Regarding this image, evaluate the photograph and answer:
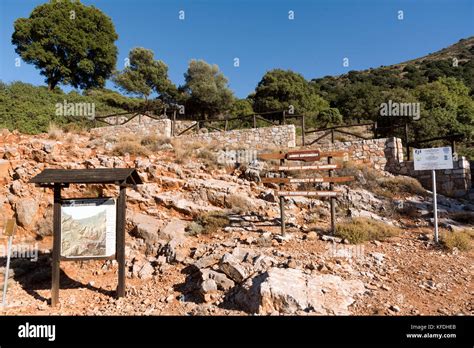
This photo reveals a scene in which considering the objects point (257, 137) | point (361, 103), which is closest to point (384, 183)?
point (257, 137)

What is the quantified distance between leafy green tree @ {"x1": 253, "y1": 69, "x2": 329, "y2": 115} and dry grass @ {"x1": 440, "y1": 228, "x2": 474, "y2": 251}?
2157cm

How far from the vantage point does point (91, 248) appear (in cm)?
522

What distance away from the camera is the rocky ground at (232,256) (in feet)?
14.7

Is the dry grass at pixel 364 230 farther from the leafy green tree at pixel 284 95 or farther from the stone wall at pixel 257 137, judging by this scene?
the leafy green tree at pixel 284 95

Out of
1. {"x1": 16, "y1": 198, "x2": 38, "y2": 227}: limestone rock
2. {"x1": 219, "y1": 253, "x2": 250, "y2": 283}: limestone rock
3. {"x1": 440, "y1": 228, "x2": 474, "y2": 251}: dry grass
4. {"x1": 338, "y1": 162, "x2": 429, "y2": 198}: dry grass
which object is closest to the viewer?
{"x1": 219, "y1": 253, "x2": 250, "y2": 283}: limestone rock

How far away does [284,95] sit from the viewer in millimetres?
28297

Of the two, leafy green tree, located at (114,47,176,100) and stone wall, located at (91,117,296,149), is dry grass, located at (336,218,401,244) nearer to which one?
stone wall, located at (91,117,296,149)

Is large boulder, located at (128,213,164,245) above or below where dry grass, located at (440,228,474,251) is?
above

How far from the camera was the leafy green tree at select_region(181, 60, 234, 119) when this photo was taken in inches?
1055

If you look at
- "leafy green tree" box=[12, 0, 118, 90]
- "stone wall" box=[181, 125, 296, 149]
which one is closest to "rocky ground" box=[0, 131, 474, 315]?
"stone wall" box=[181, 125, 296, 149]

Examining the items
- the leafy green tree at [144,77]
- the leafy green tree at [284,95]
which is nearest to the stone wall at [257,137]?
the leafy green tree at [284,95]

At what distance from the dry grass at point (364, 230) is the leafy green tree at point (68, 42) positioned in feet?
87.7

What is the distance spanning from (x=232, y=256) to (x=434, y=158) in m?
5.72

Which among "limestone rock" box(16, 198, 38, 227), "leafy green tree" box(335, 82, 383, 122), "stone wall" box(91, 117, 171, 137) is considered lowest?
"limestone rock" box(16, 198, 38, 227)
